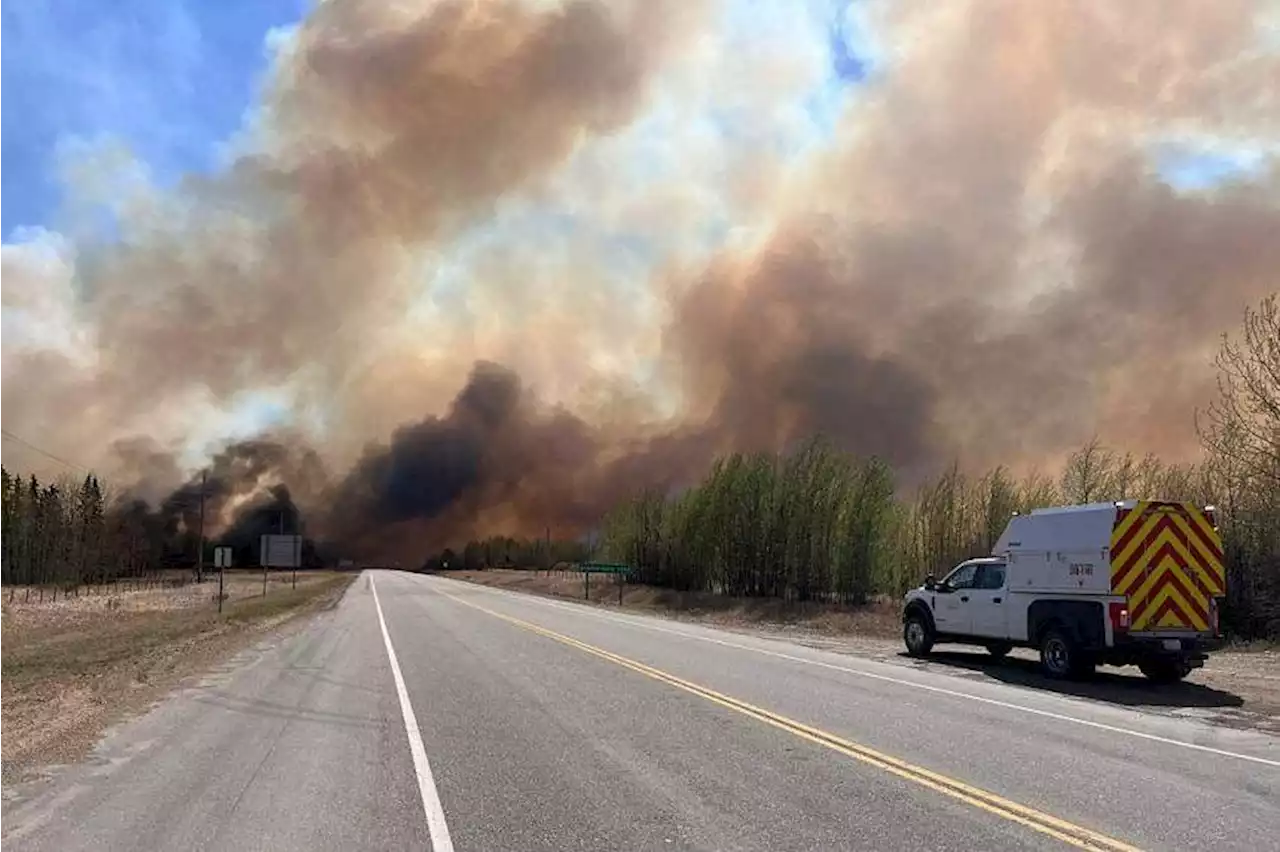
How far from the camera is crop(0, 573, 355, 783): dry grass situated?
11648 millimetres

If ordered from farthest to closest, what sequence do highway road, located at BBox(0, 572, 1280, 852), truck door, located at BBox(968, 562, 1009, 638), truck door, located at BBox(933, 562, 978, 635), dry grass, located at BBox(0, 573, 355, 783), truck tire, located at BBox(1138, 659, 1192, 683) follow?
truck door, located at BBox(933, 562, 978, 635), truck door, located at BBox(968, 562, 1009, 638), truck tire, located at BBox(1138, 659, 1192, 683), dry grass, located at BBox(0, 573, 355, 783), highway road, located at BBox(0, 572, 1280, 852)

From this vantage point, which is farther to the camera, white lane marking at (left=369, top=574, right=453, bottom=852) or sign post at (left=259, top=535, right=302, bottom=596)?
sign post at (left=259, top=535, right=302, bottom=596)

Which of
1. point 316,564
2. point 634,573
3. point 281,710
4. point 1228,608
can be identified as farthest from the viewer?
point 316,564

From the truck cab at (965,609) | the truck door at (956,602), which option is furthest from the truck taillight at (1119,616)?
the truck door at (956,602)

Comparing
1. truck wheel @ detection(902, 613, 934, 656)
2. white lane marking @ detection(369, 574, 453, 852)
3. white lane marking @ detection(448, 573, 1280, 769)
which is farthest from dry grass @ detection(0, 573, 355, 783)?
truck wheel @ detection(902, 613, 934, 656)

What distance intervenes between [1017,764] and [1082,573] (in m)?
9.29

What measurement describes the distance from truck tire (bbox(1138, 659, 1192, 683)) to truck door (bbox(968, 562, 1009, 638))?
2369 millimetres

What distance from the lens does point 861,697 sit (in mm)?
13781

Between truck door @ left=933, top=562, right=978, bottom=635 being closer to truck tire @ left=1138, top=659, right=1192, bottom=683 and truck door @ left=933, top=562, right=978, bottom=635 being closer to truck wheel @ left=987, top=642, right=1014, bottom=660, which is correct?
truck wheel @ left=987, top=642, right=1014, bottom=660

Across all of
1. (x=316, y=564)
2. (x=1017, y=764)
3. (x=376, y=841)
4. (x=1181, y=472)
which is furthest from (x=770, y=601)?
(x=316, y=564)

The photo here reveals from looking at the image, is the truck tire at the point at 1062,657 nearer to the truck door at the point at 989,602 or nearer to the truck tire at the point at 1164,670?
the truck tire at the point at 1164,670

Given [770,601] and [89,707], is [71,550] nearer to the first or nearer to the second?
[770,601]

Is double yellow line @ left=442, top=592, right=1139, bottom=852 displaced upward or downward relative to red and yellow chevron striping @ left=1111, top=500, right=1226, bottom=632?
downward

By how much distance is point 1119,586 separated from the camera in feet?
54.7
